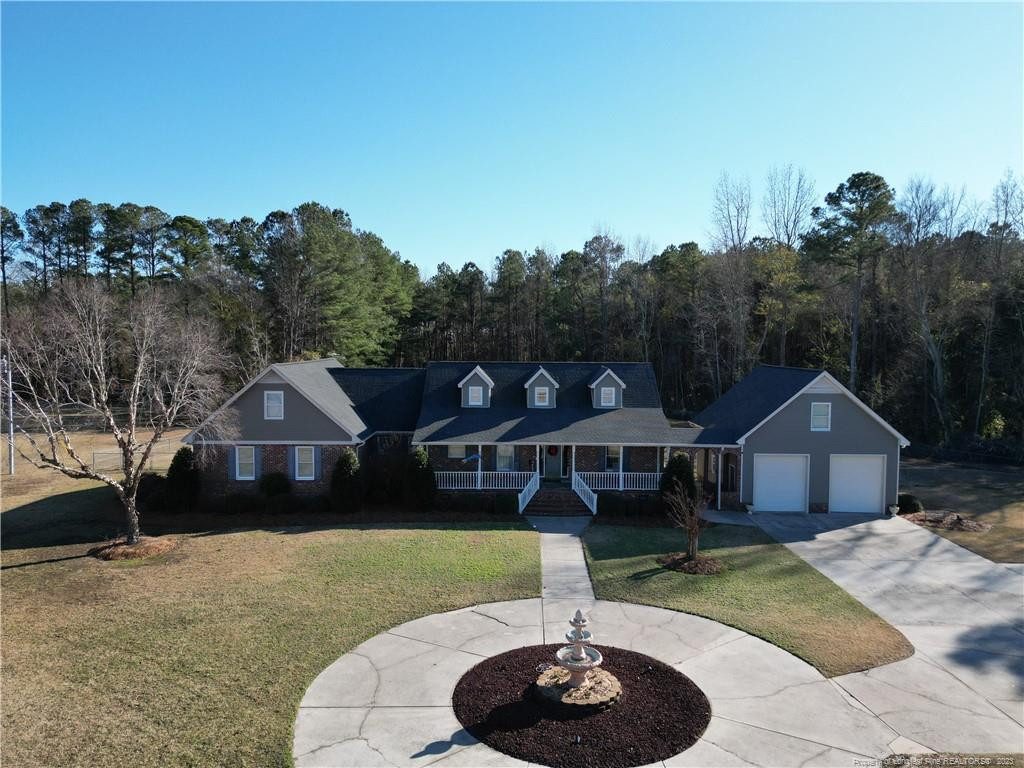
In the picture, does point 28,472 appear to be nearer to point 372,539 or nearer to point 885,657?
point 372,539

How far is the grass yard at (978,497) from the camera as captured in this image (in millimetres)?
20250

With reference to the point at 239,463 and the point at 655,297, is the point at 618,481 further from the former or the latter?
the point at 655,297

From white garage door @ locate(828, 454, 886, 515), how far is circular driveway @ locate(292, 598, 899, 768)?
1323 cm

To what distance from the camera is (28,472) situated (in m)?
31.1

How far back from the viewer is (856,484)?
2428 centimetres

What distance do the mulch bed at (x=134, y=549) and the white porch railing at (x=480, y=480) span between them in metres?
9.76

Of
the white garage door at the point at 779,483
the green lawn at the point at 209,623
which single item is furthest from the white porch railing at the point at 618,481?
the green lawn at the point at 209,623

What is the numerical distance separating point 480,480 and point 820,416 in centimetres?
1340

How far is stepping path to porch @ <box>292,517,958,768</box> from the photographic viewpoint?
919cm

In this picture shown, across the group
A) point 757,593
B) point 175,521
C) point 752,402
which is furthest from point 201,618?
point 752,402

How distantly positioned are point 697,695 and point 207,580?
41.9 feet

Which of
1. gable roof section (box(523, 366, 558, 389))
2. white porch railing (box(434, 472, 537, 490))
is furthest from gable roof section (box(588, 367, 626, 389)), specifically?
white porch railing (box(434, 472, 537, 490))

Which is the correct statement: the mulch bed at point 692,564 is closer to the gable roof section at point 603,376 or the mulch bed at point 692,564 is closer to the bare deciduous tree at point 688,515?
the bare deciduous tree at point 688,515

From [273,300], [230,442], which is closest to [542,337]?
[273,300]
